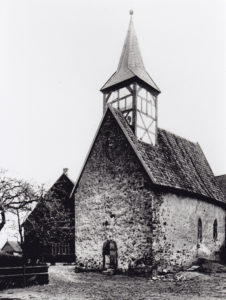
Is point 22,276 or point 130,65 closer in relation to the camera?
point 22,276

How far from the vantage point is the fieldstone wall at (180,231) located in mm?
21531

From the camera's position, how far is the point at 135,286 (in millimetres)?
17266

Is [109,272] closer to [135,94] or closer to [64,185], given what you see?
[135,94]

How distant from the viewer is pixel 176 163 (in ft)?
85.9

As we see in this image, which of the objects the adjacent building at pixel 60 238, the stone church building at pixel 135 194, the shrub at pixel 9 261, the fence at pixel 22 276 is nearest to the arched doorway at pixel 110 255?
the stone church building at pixel 135 194

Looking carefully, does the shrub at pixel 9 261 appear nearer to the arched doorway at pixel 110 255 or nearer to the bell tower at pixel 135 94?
the arched doorway at pixel 110 255

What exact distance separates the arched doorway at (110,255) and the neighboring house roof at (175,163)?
15.4 ft

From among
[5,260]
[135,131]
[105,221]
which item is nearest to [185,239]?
[105,221]

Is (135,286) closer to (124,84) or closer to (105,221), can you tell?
(105,221)

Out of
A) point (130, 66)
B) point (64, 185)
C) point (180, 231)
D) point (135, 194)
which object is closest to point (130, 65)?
point (130, 66)

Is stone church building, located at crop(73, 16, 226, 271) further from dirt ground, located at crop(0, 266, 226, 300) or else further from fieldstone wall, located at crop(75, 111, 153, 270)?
dirt ground, located at crop(0, 266, 226, 300)

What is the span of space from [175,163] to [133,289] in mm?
11486

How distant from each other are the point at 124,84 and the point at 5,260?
43.1 feet

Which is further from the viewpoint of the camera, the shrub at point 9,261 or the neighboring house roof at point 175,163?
the neighboring house roof at point 175,163
